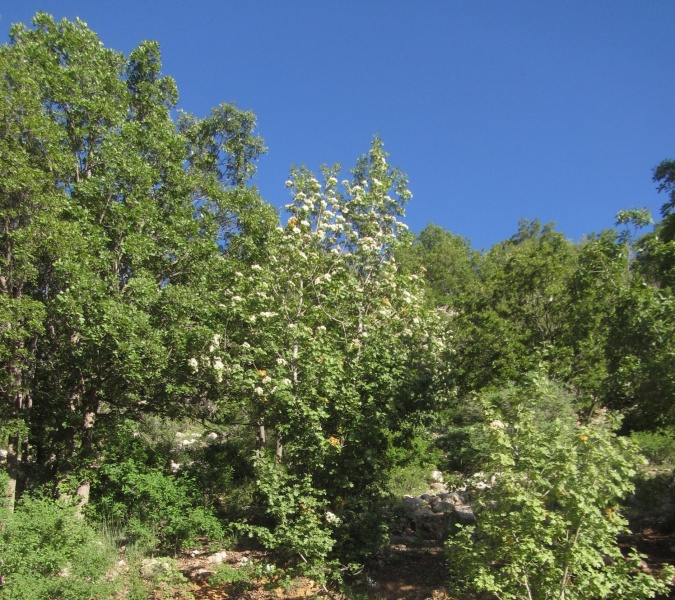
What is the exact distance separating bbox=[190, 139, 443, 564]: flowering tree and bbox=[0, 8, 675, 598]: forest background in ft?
0.12

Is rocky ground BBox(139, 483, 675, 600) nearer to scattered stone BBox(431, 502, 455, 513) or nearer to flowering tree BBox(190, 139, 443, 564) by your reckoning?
scattered stone BBox(431, 502, 455, 513)

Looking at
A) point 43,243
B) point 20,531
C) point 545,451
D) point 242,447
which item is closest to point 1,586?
point 20,531

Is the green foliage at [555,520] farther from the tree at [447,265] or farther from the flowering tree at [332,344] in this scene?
the tree at [447,265]

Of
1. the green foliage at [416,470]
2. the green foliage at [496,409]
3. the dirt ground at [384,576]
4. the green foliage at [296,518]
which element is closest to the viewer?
the green foliage at [496,409]

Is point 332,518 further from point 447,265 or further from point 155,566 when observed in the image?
point 447,265

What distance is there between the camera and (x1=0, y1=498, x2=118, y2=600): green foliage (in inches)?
200

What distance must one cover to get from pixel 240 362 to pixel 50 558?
306 cm

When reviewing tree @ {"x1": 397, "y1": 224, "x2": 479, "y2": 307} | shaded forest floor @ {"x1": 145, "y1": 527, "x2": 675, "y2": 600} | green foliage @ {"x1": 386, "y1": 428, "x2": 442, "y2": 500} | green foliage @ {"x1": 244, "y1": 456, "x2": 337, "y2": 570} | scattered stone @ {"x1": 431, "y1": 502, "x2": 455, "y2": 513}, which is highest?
tree @ {"x1": 397, "y1": 224, "x2": 479, "y2": 307}

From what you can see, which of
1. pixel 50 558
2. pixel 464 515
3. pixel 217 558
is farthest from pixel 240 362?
pixel 464 515

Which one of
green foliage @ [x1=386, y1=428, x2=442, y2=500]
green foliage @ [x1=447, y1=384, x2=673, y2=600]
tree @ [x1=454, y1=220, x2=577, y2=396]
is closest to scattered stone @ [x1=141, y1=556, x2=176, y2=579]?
green foliage @ [x1=447, y1=384, x2=673, y2=600]

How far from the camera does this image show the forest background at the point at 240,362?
5000mm

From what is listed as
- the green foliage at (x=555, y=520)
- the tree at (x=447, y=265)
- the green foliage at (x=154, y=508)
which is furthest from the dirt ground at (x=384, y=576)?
the tree at (x=447, y=265)

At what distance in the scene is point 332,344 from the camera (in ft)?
23.5

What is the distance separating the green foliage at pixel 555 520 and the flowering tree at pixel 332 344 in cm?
191
